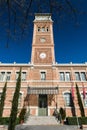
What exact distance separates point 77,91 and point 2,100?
10.5 meters

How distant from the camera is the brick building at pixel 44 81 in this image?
69.9 ft

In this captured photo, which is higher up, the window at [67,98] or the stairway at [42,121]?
the window at [67,98]

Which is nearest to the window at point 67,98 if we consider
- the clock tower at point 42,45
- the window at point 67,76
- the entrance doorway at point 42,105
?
the window at point 67,76

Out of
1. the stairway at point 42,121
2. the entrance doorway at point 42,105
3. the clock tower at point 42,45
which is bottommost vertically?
the stairway at point 42,121

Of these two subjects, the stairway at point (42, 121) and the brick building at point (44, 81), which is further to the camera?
the brick building at point (44, 81)

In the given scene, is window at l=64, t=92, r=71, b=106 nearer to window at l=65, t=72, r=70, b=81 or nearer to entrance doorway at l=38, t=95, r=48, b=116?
window at l=65, t=72, r=70, b=81

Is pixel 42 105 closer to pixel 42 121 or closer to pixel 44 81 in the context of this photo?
pixel 44 81

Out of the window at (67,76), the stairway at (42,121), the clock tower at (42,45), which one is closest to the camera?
the stairway at (42,121)

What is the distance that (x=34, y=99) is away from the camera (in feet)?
71.3

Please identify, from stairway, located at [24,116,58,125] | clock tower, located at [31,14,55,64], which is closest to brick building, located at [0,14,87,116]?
clock tower, located at [31,14,55,64]

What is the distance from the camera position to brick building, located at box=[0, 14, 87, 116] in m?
21.3

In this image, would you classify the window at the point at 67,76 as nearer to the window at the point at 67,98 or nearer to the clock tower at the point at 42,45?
the window at the point at 67,98

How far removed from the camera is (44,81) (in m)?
23.2

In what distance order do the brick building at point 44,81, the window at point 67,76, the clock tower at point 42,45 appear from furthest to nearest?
1. the clock tower at point 42,45
2. the window at point 67,76
3. the brick building at point 44,81
